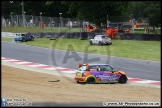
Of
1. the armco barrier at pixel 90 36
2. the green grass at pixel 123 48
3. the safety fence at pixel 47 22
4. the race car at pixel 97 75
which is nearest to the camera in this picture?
the race car at pixel 97 75

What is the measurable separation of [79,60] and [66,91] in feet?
35.2

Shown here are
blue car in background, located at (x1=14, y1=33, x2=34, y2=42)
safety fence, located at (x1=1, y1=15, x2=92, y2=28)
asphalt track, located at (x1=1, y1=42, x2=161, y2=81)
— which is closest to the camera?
asphalt track, located at (x1=1, y1=42, x2=161, y2=81)

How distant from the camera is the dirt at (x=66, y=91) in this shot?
11.8 metres

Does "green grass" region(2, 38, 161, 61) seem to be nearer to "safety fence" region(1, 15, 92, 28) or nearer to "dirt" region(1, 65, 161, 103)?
"safety fence" region(1, 15, 92, 28)

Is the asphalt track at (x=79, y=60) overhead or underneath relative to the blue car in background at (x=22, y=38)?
underneath

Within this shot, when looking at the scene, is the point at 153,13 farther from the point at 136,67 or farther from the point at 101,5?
the point at 136,67

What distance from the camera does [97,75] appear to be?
15.5 m

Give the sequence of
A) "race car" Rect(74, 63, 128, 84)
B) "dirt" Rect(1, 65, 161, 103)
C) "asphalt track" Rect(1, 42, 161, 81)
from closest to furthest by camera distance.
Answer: "dirt" Rect(1, 65, 161, 103) < "race car" Rect(74, 63, 128, 84) < "asphalt track" Rect(1, 42, 161, 81)

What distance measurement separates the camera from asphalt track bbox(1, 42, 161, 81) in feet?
62.8

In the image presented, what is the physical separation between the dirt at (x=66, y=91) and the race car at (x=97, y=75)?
41 centimetres

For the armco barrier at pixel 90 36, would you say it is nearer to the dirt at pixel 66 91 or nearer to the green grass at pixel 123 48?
the green grass at pixel 123 48

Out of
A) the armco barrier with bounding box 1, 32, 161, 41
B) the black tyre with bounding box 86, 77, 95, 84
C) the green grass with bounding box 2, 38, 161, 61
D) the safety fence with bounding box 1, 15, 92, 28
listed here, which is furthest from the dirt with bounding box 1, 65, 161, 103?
the safety fence with bounding box 1, 15, 92, 28

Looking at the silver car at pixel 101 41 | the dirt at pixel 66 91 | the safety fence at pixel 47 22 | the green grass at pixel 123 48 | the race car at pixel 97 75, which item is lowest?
the dirt at pixel 66 91

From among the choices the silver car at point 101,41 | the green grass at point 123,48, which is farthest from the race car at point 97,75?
the silver car at point 101,41
